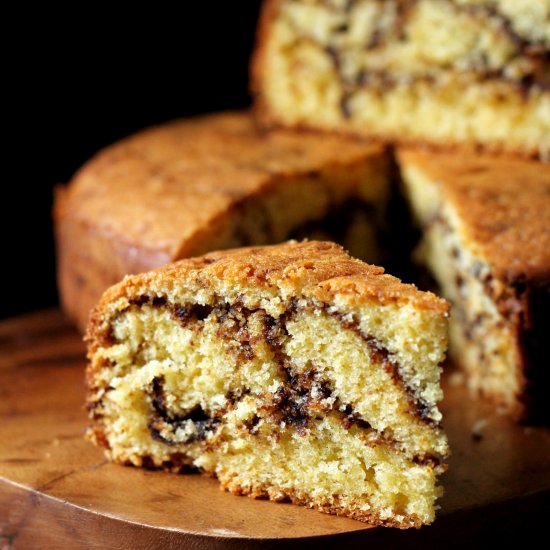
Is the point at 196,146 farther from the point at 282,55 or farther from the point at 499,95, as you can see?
the point at 499,95

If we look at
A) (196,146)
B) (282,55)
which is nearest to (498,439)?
(196,146)

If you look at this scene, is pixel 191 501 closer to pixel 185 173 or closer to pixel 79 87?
pixel 185 173

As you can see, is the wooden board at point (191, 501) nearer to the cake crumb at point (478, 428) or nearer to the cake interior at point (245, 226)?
the cake crumb at point (478, 428)

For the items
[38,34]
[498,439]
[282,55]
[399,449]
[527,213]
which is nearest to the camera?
[399,449]

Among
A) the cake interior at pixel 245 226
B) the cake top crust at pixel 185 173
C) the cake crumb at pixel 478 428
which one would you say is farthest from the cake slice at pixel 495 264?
the cake top crust at pixel 185 173

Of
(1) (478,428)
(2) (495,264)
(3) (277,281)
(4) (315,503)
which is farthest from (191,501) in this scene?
(2) (495,264)
